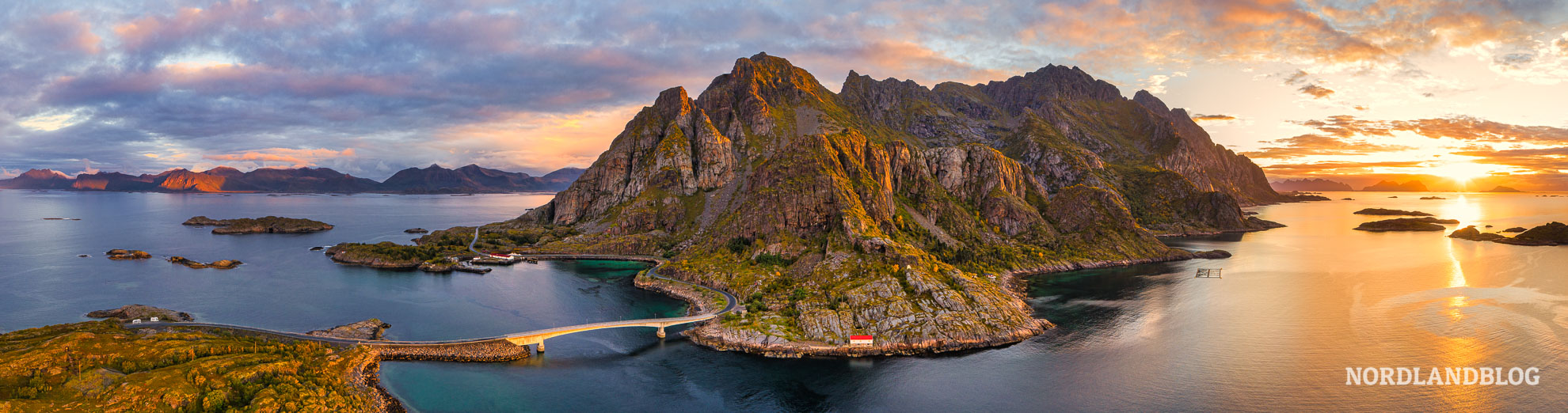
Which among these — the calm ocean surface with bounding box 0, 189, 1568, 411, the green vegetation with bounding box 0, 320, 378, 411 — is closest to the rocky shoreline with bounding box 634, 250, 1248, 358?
the calm ocean surface with bounding box 0, 189, 1568, 411

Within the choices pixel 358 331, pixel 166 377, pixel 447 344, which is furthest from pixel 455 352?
pixel 166 377

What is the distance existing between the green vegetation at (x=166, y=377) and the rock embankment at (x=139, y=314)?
102ft

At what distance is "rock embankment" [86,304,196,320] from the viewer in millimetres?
123938

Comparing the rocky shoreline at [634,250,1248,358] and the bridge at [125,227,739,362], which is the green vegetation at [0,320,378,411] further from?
the rocky shoreline at [634,250,1248,358]

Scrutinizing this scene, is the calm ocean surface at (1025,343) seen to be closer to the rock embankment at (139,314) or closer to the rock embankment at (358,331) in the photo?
the rock embankment at (358,331)

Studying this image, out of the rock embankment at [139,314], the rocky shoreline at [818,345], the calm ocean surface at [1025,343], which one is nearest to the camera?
the calm ocean surface at [1025,343]

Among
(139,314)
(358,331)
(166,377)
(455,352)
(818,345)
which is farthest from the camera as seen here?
(139,314)

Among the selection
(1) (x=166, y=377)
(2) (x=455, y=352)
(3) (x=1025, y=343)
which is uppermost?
(1) (x=166, y=377)

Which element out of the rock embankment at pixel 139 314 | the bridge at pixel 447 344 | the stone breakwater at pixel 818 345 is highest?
the rock embankment at pixel 139 314

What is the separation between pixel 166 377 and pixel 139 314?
75.8m

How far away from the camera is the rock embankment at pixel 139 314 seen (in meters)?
124

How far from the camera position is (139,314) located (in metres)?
125

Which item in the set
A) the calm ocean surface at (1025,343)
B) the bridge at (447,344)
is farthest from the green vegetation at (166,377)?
the bridge at (447,344)

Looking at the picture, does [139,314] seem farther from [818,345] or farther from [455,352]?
[818,345]
